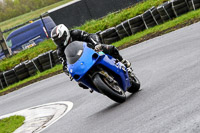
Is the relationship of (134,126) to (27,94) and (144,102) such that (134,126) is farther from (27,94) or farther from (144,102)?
(27,94)

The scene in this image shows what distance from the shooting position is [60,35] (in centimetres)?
875

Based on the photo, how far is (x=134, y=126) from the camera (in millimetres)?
6254

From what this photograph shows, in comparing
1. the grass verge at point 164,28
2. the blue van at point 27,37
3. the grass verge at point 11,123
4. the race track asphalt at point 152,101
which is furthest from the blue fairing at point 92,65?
the blue van at point 27,37

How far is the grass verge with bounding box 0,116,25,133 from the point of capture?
10383mm

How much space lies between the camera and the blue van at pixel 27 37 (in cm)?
2891

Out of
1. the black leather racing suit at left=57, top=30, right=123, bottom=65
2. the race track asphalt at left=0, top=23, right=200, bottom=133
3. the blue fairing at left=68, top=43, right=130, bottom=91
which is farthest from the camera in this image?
the black leather racing suit at left=57, top=30, right=123, bottom=65

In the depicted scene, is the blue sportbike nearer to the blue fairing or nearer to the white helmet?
the blue fairing

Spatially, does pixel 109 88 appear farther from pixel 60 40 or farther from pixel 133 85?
pixel 60 40

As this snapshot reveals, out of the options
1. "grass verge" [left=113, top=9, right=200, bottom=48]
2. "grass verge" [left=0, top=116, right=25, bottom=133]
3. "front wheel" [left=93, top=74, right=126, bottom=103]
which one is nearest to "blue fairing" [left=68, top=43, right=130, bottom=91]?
"front wheel" [left=93, top=74, right=126, bottom=103]

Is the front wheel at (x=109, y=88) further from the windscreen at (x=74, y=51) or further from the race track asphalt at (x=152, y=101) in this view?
the windscreen at (x=74, y=51)

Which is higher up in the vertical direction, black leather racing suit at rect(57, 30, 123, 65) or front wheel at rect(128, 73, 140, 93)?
black leather racing suit at rect(57, 30, 123, 65)

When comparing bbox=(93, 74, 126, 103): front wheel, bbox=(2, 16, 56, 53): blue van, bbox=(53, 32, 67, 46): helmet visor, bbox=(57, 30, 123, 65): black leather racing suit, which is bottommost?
bbox=(2, 16, 56, 53): blue van

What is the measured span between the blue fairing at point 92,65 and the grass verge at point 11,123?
2568mm

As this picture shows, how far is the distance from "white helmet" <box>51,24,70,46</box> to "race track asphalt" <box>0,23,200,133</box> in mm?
1425
